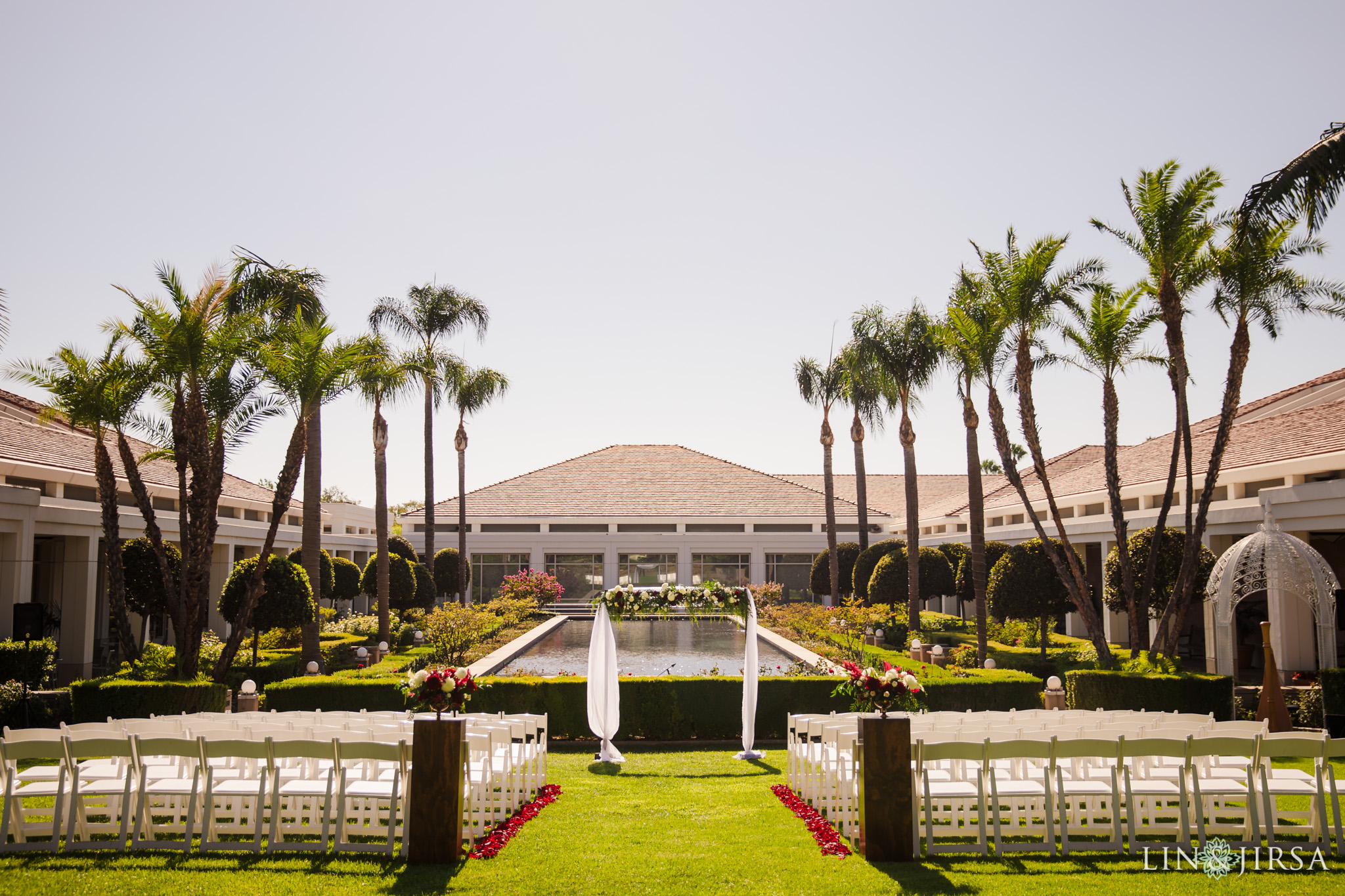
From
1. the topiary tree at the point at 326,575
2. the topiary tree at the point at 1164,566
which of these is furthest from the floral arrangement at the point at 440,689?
the topiary tree at the point at 326,575

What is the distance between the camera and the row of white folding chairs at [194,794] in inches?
292

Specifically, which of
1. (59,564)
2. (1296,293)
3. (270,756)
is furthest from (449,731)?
(59,564)

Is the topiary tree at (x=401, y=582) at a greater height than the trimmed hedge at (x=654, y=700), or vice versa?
the topiary tree at (x=401, y=582)

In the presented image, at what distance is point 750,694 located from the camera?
13.1 meters

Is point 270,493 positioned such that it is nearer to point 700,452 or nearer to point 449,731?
point 700,452

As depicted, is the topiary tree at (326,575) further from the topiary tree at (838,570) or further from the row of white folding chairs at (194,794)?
the row of white folding chairs at (194,794)

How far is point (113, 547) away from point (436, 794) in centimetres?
1221

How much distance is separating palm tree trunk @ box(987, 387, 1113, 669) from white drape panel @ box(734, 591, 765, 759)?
714 centimetres

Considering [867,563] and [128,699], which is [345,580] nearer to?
[128,699]

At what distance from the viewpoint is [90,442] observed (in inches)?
968

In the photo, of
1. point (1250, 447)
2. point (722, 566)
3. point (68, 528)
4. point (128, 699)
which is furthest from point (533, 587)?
point (1250, 447)

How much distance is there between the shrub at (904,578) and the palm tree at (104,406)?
18870mm

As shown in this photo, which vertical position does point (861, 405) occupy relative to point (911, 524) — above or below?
above

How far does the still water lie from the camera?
20625 millimetres
